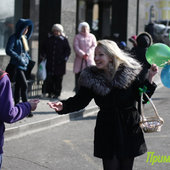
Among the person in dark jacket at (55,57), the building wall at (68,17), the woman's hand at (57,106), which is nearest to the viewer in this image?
the woman's hand at (57,106)

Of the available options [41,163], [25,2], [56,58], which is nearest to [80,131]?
[41,163]

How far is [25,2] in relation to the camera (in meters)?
12.5

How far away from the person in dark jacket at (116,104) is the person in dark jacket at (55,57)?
652 centimetres

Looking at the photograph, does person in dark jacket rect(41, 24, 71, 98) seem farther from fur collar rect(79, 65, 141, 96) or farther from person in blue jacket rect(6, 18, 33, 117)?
fur collar rect(79, 65, 141, 96)

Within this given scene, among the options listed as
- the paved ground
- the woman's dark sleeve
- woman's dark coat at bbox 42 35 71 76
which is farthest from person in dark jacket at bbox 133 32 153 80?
the woman's dark sleeve

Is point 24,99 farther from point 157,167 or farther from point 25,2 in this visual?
point 25,2

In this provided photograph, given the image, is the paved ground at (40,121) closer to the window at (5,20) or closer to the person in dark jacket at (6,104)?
the window at (5,20)

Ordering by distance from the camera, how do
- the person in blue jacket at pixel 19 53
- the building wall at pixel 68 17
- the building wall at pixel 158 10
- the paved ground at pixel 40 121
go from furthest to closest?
the building wall at pixel 158 10 < the building wall at pixel 68 17 < the person in blue jacket at pixel 19 53 < the paved ground at pixel 40 121

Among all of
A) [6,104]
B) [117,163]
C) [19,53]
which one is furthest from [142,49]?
[6,104]

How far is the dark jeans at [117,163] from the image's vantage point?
3.79 meters

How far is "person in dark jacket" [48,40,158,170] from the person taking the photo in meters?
3.78

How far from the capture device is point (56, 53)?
10.4m

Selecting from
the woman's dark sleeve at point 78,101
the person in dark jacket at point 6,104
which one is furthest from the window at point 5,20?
the person in dark jacket at point 6,104

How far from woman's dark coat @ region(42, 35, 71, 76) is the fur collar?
6.50m
